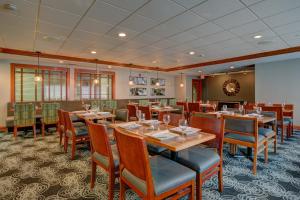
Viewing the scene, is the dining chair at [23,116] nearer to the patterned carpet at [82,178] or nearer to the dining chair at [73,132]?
the patterned carpet at [82,178]

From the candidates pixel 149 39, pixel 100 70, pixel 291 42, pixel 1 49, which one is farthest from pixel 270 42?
pixel 1 49

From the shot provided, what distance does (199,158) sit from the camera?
6.21ft

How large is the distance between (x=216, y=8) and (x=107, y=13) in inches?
65.8

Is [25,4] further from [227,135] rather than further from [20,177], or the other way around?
[227,135]

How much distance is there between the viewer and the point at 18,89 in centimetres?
591

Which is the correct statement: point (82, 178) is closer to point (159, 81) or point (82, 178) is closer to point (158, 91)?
point (158, 91)

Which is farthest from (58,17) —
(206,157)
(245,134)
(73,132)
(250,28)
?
(245,134)

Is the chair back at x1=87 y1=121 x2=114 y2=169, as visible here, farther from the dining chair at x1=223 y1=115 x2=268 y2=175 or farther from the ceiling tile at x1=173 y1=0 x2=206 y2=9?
the dining chair at x1=223 y1=115 x2=268 y2=175

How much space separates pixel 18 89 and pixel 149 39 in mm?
5137

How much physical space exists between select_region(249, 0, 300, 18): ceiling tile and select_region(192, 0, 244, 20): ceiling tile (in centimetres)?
26

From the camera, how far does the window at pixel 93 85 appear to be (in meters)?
7.07

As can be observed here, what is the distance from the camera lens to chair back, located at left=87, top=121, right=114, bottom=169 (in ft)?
5.67

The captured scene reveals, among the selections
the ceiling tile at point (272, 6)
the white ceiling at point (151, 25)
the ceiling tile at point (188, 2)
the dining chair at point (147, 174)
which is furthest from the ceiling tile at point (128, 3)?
the dining chair at point (147, 174)

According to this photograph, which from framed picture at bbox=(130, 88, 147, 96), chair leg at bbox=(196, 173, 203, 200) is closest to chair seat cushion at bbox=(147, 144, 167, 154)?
chair leg at bbox=(196, 173, 203, 200)
